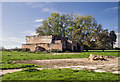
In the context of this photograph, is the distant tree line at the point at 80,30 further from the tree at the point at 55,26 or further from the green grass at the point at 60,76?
the green grass at the point at 60,76

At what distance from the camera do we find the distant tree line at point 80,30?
52.6 m

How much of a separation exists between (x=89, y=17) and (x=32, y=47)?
2829cm

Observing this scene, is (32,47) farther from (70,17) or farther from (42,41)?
(70,17)

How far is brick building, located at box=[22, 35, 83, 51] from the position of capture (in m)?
47.0

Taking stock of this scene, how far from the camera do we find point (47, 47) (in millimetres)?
48562

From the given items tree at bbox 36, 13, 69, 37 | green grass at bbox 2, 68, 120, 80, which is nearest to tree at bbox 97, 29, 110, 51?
tree at bbox 36, 13, 69, 37

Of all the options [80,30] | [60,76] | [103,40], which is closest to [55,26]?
[80,30]

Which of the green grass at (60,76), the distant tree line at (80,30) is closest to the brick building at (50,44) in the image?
the distant tree line at (80,30)

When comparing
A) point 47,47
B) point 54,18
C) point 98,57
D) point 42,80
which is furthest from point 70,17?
point 42,80

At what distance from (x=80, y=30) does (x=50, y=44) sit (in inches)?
683

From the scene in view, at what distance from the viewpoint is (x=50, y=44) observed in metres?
48.0

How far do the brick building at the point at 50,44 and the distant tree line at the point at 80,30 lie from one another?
490 cm

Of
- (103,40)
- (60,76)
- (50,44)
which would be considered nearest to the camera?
(60,76)

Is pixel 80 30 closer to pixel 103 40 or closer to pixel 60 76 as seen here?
pixel 103 40
